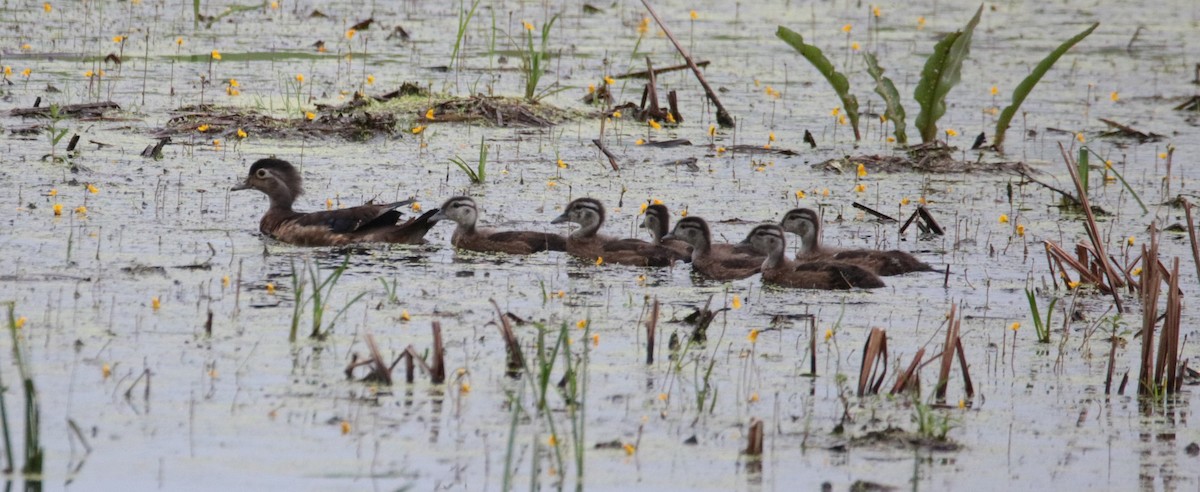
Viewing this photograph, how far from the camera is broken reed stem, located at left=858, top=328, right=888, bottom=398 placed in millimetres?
6781

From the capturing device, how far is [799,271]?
366 inches

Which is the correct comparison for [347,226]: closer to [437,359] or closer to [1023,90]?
[437,359]

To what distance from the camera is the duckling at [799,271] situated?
9039mm

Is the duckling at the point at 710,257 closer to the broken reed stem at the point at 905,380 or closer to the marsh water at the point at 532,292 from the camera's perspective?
the marsh water at the point at 532,292

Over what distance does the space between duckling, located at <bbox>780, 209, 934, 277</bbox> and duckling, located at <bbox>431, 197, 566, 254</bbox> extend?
1425 millimetres

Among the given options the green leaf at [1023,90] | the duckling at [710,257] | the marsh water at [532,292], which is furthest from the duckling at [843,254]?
the green leaf at [1023,90]

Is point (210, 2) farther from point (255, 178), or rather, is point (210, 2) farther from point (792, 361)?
point (792, 361)

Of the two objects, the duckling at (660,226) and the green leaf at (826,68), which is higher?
the green leaf at (826,68)

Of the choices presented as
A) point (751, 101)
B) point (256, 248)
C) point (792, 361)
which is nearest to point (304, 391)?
point (792, 361)

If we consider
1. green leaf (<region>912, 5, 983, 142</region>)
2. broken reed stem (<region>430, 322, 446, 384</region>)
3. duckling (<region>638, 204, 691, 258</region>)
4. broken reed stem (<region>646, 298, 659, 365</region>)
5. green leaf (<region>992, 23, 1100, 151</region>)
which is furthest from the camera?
green leaf (<region>912, 5, 983, 142</region>)

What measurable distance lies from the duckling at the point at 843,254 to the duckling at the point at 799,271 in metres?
0.31

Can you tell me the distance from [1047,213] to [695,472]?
258 inches

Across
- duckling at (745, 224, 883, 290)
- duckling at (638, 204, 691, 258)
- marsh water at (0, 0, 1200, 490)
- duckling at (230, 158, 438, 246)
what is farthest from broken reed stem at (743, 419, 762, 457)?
duckling at (230, 158, 438, 246)

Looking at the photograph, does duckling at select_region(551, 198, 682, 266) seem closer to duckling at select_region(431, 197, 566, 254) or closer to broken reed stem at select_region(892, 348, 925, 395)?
duckling at select_region(431, 197, 566, 254)
